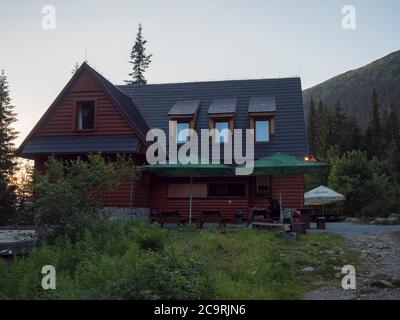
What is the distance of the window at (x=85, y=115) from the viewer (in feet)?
72.5

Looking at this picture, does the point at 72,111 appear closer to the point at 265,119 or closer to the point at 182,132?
the point at 182,132

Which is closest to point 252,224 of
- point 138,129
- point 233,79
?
point 138,129

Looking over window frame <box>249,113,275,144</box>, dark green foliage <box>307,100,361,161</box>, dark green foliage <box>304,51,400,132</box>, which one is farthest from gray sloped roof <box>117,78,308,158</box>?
dark green foliage <box>304,51,400,132</box>

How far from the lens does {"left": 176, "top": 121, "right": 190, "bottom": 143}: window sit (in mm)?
23688

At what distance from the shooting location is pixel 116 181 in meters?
14.9

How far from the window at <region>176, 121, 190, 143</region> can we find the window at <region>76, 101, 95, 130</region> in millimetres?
4472

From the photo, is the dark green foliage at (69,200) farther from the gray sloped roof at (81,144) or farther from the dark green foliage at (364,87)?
the dark green foliage at (364,87)

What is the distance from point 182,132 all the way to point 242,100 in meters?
4.04

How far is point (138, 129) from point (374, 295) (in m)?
14.6

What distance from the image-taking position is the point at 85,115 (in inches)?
896

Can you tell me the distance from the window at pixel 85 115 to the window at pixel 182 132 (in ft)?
14.7

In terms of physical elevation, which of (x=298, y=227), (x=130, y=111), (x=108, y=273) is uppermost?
(x=130, y=111)

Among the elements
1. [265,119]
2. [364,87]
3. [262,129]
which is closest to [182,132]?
[262,129]

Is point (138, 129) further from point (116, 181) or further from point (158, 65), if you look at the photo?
point (158, 65)
